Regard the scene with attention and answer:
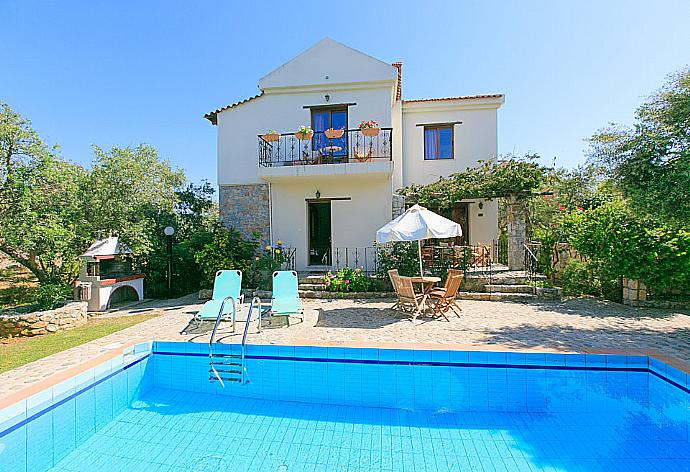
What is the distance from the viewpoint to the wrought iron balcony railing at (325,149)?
13.9 m

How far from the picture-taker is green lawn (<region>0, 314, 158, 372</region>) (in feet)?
19.9

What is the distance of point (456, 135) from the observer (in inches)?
599

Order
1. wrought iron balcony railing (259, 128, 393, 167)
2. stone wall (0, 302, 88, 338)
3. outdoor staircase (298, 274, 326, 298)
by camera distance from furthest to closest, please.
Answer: wrought iron balcony railing (259, 128, 393, 167) → outdoor staircase (298, 274, 326, 298) → stone wall (0, 302, 88, 338)

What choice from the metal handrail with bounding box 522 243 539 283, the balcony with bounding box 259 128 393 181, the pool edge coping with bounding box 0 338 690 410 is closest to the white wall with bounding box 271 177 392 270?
the balcony with bounding box 259 128 393 181

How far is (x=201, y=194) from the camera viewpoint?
16516 mm

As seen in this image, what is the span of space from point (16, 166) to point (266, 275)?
24.4 ft

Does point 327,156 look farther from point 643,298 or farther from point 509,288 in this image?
point 643,298

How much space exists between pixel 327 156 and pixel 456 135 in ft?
18.9

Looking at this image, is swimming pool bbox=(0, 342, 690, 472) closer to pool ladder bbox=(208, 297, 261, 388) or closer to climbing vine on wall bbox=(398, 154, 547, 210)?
pool ladder bbox=(208, 297, 261, 388)

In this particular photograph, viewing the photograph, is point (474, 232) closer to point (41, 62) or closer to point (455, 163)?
point (455, 163)

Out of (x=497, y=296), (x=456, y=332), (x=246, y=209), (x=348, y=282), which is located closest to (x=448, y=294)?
(x=456, y=332)

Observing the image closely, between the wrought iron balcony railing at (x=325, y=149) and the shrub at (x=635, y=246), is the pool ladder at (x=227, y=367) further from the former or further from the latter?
the shrub at (x=635, y=246)

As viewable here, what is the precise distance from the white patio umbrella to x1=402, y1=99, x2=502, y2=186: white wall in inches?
277

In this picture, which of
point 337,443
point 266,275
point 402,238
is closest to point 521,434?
point 337,443
